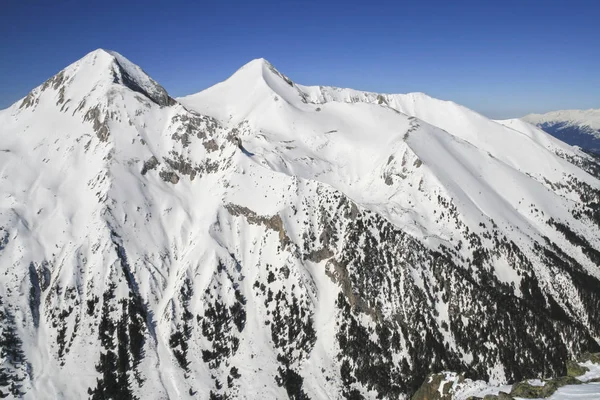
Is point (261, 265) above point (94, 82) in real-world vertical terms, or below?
below

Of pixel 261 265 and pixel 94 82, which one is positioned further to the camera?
pixel 94 82

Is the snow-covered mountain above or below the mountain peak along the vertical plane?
below

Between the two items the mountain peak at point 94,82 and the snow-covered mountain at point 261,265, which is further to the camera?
the mountain peak at point 94,82

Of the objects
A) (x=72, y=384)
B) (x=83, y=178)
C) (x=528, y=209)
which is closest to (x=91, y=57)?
(x=83, y=178)

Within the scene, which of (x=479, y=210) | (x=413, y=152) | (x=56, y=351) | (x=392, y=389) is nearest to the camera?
(x=392, y=389)

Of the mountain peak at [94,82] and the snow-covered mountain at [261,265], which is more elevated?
the mountain peak at [94,82]

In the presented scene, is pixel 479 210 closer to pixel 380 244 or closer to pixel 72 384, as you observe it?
pixel 380 244

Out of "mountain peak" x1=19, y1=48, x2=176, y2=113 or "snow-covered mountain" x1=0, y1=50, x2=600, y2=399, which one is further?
"mountain peak" x1=19, y1=48, x2=176, y2=113

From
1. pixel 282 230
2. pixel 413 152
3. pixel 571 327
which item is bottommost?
pixel 571 327
